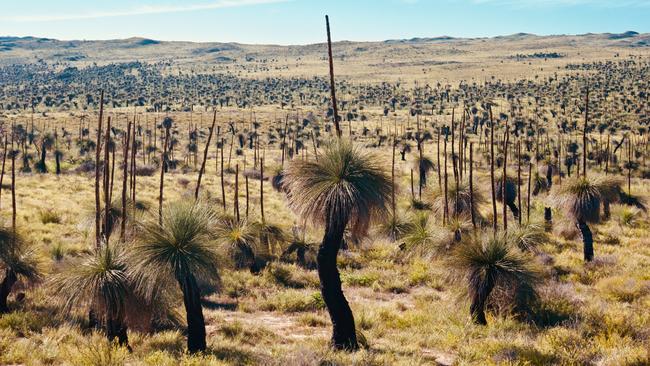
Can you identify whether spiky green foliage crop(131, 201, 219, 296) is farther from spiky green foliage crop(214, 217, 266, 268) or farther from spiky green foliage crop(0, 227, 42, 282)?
spiky green foliage crop(214, 217, 266, 268)

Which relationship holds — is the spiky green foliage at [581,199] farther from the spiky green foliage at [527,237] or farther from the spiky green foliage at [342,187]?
the spiky green foliage at [342,187]

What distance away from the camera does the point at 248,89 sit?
5487 inches

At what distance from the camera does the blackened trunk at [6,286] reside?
12.6 metres

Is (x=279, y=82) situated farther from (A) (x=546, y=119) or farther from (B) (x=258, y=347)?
(B) (x=258, y=347)

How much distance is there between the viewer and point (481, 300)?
40.5 feet

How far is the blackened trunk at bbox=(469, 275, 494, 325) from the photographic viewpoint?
1210 cm

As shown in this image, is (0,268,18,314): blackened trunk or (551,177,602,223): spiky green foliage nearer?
(0,268,18,314): blackened trunk

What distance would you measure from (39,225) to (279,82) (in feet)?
444

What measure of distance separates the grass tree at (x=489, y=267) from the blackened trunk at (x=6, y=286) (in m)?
10.8

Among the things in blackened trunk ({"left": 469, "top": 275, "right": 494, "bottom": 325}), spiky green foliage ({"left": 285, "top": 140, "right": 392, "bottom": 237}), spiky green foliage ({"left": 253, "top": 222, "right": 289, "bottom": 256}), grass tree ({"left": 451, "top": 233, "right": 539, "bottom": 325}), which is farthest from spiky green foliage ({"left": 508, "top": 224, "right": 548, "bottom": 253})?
spiky green foliage ({"left": 253, "top": 222, "right": 289, "bottom": 256})

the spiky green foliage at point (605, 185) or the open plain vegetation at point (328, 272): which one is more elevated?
the spiky green foliage at point (605, 185)

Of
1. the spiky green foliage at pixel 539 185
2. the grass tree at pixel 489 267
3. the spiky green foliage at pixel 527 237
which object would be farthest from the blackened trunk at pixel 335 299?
the spiky green foliage at pixel 539 185

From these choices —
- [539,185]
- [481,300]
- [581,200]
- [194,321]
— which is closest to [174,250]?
[194,321]

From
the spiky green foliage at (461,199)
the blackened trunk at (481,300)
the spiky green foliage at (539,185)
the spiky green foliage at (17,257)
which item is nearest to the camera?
the blackened trunk at (481,300)
